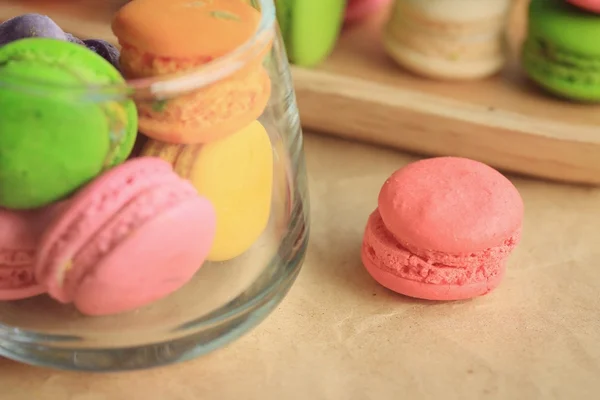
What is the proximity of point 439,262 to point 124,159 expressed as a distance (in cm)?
21

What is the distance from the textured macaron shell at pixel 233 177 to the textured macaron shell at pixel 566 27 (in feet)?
0.96

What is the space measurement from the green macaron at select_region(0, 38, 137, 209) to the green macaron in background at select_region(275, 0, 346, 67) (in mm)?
275

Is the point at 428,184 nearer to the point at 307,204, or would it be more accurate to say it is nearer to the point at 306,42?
the point at 307,204

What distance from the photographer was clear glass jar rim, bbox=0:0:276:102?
14.7 inches

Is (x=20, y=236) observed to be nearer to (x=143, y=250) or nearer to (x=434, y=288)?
(x=143, y=250)

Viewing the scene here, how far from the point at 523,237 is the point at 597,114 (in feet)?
0.48

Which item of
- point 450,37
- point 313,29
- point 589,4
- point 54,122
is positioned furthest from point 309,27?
point 54,122

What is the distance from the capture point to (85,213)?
38cm

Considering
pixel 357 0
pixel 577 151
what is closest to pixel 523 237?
pixel 577 151

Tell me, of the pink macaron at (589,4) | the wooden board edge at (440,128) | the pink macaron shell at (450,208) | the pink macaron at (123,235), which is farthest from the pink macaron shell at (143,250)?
the pink macaron at (589,4)

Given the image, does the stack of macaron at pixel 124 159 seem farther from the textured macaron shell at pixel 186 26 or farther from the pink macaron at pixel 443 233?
the pink macaron at pixel 443 233

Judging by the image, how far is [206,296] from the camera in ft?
1.54

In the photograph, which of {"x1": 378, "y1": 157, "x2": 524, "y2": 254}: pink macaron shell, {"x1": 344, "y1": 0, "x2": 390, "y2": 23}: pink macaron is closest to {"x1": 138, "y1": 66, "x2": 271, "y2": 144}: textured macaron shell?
{"x1": 378, "y1": 157, "x2": 524, "y2": 254}: pink macaron shell

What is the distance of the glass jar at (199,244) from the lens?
38 cm
